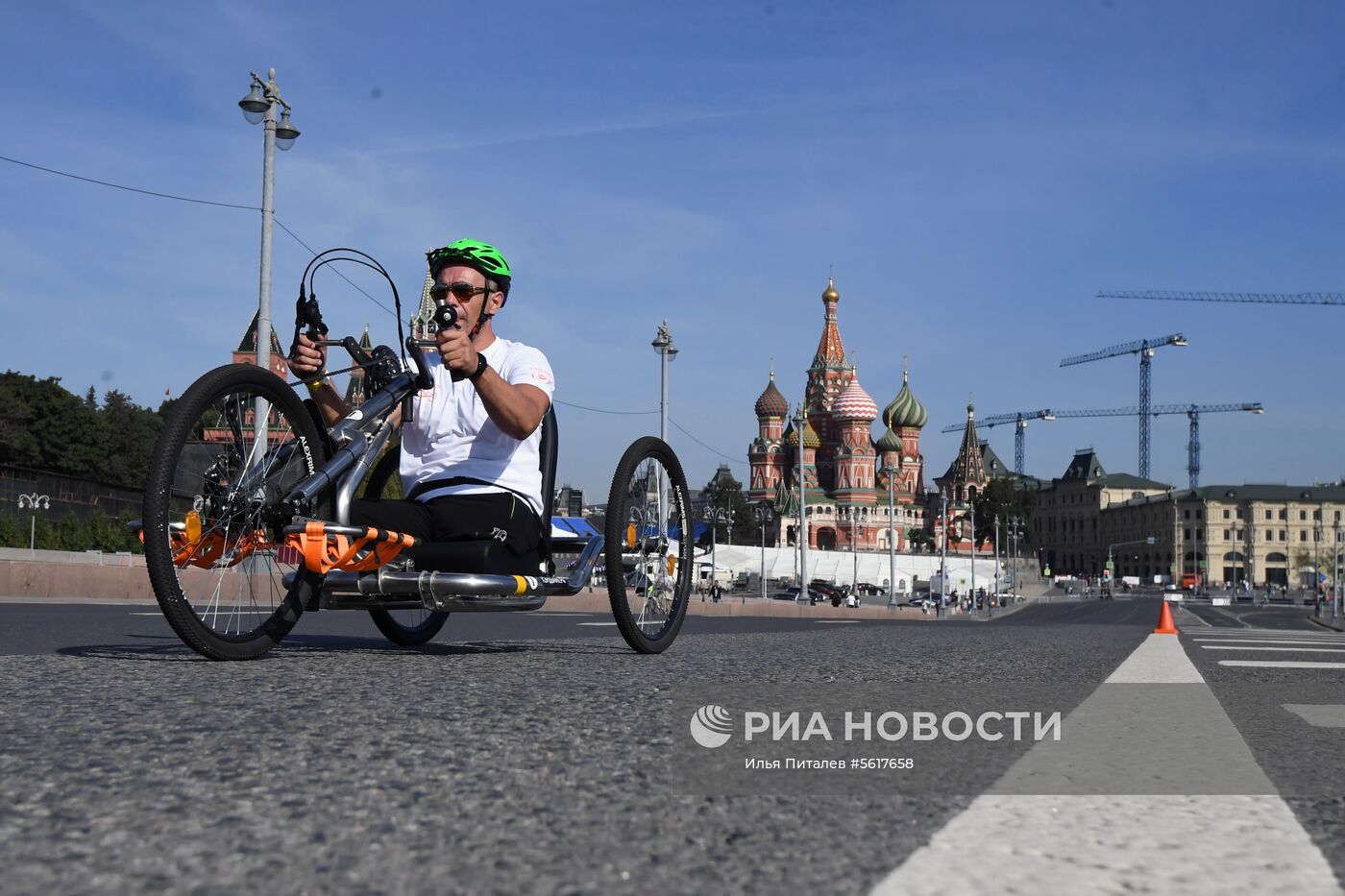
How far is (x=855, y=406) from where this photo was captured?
130625 mm

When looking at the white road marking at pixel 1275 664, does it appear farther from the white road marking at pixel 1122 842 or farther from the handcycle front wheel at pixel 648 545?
the white road marking at pixel 1122 842

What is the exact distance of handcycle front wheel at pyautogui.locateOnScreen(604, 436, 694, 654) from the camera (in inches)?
193

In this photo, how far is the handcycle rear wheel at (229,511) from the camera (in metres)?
3.58

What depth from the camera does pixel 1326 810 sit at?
2033mm

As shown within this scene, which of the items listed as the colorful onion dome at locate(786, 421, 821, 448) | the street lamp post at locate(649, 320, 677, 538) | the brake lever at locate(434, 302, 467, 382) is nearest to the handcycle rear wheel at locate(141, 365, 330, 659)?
the brake lever at locate(434, 302, 467, 382)

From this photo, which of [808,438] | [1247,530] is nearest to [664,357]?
[808,438]

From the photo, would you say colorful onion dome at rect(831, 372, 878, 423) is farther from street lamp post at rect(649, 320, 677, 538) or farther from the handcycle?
the handcycle

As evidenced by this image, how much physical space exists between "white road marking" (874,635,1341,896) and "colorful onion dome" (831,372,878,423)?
424 feet

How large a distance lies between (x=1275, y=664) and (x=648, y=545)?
2.95m

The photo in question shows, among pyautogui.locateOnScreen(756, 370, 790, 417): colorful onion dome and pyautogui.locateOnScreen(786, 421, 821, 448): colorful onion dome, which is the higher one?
pyautogui.locateOnScreen(756, 370, 790, 417): colorful onion dome

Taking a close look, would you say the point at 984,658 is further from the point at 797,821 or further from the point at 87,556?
the point at 87,556

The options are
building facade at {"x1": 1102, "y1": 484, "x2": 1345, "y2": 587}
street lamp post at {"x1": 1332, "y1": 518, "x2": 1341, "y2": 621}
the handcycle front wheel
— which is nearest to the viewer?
the handcycle front wheel

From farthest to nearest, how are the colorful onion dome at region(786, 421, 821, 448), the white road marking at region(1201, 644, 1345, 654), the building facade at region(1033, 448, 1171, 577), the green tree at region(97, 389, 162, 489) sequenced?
the building facade at region(1033, 448, 1171, 577) → the colorful onion dome at region(786, 421, 821, 448) → the green tree at region(97, 389, 162, 489) → the white road marking at region(1201, 644, 1345, 654)

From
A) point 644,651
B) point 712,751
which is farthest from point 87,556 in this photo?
point 712,751
